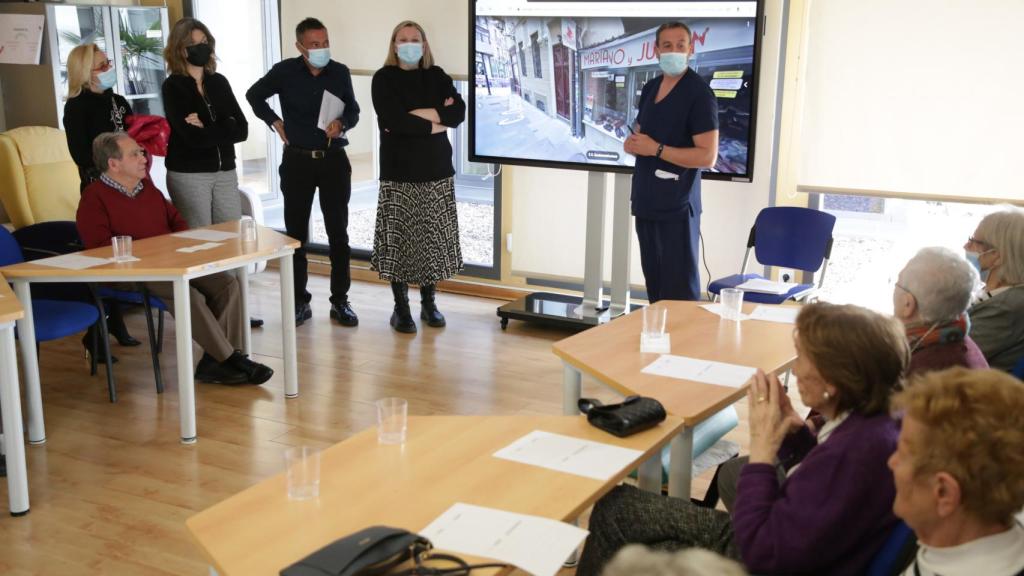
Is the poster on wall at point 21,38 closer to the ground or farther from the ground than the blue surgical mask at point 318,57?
farther from the ground

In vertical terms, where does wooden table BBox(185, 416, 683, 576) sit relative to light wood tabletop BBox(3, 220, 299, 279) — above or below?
below

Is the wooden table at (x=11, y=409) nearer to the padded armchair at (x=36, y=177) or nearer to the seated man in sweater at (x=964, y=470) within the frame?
the padded armchair at (x=36, y=177)

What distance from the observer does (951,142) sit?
16.8 ft

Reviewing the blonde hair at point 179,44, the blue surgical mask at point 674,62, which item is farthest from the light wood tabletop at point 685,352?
the blonde hair at point 179,44

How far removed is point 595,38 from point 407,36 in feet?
3.43

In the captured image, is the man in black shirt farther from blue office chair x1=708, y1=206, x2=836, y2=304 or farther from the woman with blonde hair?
blue office chair x1=708, y1=206, x2=836, y2=304

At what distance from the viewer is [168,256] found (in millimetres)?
4316

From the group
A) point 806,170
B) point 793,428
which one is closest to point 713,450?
point 793,428

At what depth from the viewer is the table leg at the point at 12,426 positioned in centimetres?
341

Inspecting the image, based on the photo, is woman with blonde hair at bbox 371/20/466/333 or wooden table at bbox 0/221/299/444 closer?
wooden table at bbox 0/221/299/444

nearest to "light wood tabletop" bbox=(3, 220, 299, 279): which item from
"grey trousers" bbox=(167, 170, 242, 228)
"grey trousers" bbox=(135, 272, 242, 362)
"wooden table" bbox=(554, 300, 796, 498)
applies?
"grey trousers" bbox=(135, 272, 242, 362)

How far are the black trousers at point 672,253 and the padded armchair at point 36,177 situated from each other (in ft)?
11.5

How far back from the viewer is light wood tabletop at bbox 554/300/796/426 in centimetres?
271

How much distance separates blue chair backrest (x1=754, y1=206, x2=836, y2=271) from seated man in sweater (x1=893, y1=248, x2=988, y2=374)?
2.39 m
